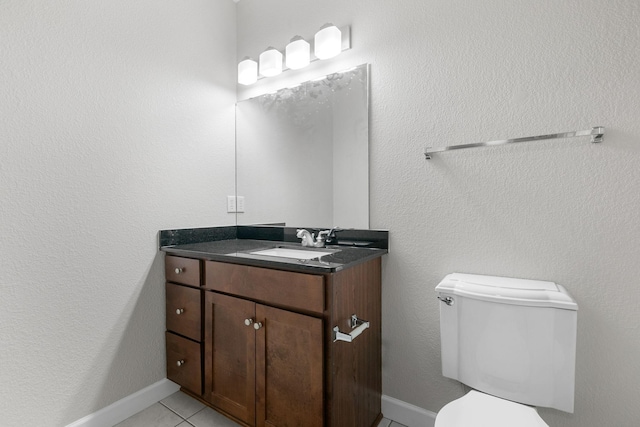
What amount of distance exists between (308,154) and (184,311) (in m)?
1.12

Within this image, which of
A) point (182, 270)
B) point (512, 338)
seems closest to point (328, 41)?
point (182, 270)

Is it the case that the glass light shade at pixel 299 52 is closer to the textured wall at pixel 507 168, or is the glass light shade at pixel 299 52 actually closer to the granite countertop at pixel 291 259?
the textured wall at pixel 507 168

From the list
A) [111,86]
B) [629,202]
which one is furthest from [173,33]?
[629,202]

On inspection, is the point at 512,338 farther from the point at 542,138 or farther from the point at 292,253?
the point at 292,253

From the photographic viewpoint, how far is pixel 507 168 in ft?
4.08

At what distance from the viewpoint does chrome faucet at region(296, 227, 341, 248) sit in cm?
167

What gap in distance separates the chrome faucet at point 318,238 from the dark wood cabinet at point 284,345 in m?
0.33

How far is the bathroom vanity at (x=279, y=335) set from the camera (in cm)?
111

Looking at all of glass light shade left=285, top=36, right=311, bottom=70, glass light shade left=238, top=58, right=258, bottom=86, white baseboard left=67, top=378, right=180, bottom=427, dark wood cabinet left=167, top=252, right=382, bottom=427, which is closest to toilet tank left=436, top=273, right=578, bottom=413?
dark wood cabinet left=167, top=252, right=382, bottom=427

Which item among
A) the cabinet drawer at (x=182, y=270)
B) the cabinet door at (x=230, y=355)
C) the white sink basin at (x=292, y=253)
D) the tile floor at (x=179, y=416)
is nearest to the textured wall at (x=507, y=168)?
the white sink basin at (x=292, y=253)

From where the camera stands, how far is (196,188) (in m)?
1.86

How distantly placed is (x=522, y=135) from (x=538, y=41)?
370mm

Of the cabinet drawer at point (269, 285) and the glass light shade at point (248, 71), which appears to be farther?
the glass light shade at point (248, 71)

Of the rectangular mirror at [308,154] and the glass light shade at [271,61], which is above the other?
the glass light shade at [271,61]
